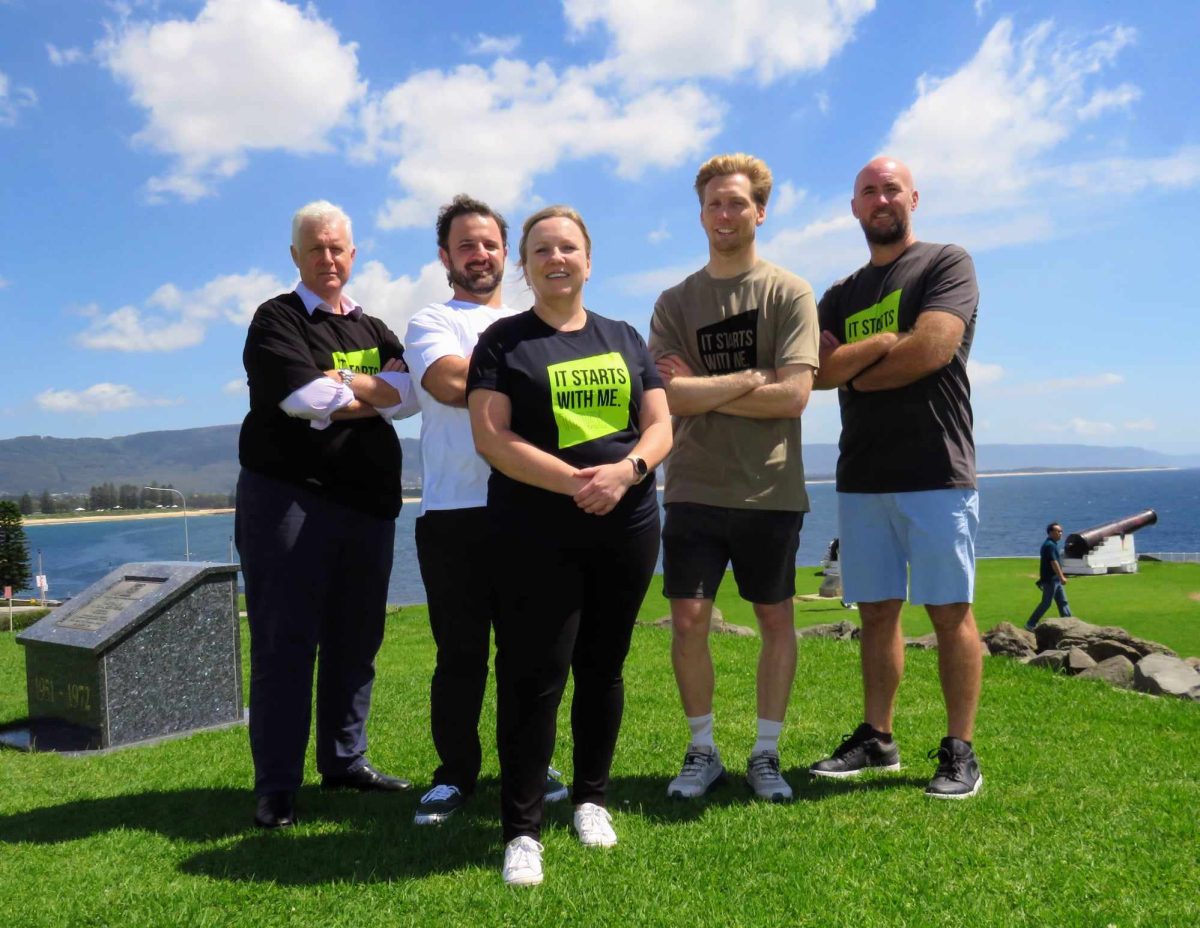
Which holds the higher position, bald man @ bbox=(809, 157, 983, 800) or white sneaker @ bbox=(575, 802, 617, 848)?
bald man @ bbox=(809, 157, 983, 800)

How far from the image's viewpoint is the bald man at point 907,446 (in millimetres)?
4164

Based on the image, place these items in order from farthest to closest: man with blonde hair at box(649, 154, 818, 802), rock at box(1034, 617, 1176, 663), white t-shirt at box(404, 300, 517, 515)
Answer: rock at box(1034, 617, 1176, 663) < man with blonde hair at box(649, 154, 818, 802) < white t-shirt at box(404, 300, 517, 515)

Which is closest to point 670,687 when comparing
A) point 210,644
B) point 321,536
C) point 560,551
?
point 210,644

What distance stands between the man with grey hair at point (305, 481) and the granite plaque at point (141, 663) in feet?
7.85

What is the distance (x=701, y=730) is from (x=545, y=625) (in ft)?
4.29

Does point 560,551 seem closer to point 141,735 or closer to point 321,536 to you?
point 321,536

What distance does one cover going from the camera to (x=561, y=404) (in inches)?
130

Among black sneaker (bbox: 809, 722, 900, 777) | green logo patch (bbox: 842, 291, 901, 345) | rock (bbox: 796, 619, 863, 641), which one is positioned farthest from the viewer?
rock (bbox: 796, 619, 863, 641)

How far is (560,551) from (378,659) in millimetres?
7124

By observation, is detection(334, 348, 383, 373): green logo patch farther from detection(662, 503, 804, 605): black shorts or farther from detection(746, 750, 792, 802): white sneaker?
detection(746, 750, 792, 802): white sneaker

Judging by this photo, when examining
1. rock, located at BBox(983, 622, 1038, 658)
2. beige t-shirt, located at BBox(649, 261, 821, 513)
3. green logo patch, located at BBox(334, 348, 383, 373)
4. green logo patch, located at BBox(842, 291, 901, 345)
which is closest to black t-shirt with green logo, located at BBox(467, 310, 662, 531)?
beige t-shirt, located at BBox(649, 261, 821, 513)

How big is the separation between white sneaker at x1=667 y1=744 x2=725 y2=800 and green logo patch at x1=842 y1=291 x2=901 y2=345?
1.94 m

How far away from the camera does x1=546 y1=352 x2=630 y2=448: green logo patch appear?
3303 millimetres

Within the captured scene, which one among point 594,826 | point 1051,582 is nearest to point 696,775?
point 594,826
